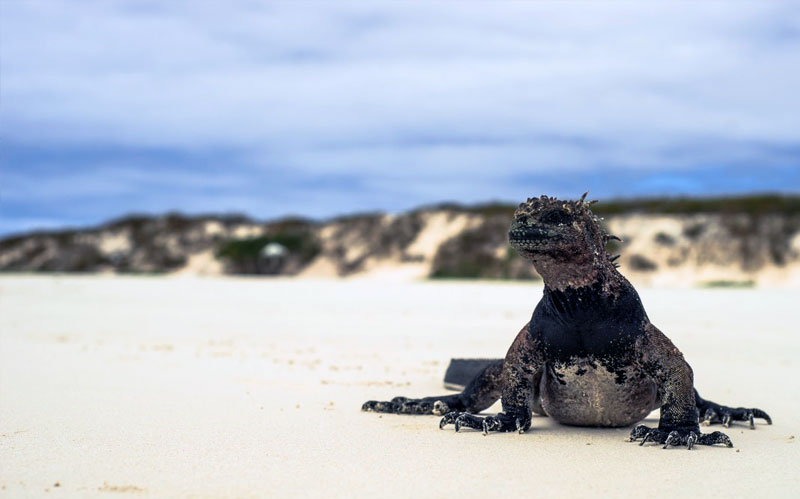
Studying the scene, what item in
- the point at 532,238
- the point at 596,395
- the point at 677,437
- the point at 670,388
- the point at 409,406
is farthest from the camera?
the point at 409,406

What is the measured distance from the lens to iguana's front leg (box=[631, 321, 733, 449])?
4.95m

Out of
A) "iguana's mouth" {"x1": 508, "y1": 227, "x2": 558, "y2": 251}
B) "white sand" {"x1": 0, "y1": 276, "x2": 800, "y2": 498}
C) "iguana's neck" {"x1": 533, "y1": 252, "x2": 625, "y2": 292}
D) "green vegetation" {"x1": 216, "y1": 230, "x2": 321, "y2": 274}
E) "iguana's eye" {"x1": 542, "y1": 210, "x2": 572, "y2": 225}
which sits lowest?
"white sand" {"x1": 0, "y1": 276, "x2": 800, "y2": 498}

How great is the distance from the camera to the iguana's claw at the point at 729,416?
19.2ft

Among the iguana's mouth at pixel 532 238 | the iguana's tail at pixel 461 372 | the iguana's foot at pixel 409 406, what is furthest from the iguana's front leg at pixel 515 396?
the iguana's tail at pixel 461 372

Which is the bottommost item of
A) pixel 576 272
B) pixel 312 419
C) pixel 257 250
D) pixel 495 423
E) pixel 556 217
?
pixel 312 419

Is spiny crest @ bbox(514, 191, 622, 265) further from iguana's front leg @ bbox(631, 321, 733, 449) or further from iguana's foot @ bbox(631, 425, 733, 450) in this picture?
iguana's foot @ bbox(631, 425, 733, 450)

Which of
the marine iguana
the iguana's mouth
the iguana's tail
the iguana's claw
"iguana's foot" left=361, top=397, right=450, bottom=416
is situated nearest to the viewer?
the iguana's mouth

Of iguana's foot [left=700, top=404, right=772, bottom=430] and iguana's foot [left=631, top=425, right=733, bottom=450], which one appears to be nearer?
iguana's foot [left=631, top=425, right=733, bottom=450]

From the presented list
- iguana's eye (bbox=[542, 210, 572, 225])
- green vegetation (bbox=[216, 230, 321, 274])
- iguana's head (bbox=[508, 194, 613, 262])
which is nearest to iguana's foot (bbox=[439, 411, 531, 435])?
iguana's head (bbox=[508, 194, 613, 262])

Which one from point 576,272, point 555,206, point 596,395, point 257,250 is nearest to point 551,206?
point 555,206

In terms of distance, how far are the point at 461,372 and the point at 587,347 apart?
109 inches

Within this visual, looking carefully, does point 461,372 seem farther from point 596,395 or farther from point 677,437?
point 677,437

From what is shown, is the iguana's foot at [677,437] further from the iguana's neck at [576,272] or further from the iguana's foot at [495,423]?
the iguana's neck at [576,272]

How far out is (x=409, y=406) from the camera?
6078 mm
